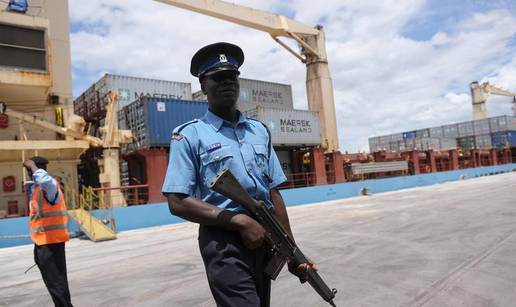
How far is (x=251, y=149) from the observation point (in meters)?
1.97

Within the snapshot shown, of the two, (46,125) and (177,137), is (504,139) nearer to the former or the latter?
(46,125)

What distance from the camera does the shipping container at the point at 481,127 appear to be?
45.9 m

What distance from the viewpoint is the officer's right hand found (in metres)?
1.72

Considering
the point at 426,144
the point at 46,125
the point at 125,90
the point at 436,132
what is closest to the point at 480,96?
the point at 436,132

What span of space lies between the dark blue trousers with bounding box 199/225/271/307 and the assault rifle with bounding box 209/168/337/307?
0.25 feet

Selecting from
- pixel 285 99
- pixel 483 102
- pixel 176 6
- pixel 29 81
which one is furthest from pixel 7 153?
pixel 483 102

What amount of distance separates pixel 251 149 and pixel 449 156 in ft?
131

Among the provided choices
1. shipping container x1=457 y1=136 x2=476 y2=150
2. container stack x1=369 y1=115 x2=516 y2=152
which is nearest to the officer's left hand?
container stack x1=369 y1=115 x2=516 y2=152

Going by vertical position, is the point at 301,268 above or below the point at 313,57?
below

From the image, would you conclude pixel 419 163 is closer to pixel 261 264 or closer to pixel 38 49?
pixel 38 49

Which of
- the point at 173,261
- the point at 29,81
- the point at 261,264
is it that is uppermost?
the point at 29,81

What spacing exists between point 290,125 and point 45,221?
20.4 metres

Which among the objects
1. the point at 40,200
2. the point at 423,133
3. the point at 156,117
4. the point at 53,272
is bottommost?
the point at 53,272

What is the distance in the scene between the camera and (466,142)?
47344 mm
